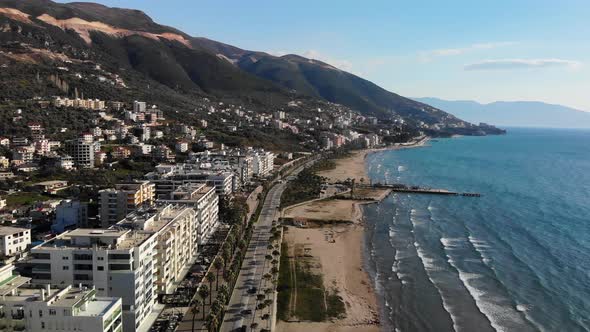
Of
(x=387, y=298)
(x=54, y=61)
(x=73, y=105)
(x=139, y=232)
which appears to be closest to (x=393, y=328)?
(x=387, y=298)

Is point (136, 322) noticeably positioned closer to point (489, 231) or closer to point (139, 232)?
point (139, 232)

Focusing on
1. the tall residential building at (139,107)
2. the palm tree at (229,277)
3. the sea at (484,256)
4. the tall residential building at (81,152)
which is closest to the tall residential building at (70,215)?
the palm tree at (229,277)

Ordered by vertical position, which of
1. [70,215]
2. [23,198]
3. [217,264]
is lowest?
[217,264]

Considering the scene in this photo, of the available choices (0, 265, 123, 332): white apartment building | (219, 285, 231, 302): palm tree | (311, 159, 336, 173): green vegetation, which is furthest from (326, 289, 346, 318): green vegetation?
(311, 159, 336, 173): green vegetation

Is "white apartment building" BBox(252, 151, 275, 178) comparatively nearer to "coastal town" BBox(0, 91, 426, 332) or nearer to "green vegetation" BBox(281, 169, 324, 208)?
"coastal town" BBox(0, 91, 426, 332)

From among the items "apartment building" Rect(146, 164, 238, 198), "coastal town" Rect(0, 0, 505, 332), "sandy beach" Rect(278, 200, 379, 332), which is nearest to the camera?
"coastal town" Rect(0, 0, 505, 332)

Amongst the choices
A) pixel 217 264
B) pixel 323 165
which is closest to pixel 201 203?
pixel 217 264

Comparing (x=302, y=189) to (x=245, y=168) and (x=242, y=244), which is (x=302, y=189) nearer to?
(x=245, y=168)
